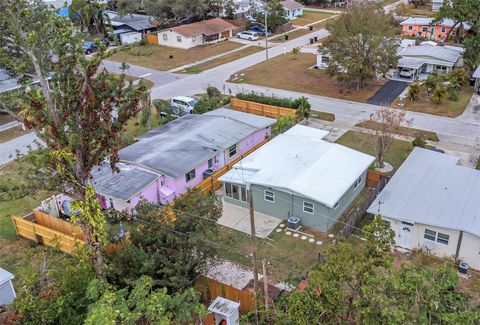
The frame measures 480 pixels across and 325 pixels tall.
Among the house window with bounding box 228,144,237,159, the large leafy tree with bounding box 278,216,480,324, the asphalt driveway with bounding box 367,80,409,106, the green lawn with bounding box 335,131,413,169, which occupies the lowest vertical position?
the green lawn with bounding box 335,131,413,169

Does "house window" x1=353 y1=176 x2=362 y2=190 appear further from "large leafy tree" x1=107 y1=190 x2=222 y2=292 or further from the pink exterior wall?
the pink exterior wall

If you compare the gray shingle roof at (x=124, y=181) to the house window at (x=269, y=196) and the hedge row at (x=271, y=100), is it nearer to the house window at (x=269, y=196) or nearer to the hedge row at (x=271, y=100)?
the house window at (x=269, y=196)

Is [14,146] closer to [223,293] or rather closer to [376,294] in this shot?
[223,293]

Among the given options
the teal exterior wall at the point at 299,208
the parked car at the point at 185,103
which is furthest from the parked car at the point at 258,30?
the teal exterior wall at the point at 299,208

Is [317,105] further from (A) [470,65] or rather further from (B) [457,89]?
(A) [470,65]

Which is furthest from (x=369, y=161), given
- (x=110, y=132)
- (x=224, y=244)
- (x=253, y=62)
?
(x=253, y=62)

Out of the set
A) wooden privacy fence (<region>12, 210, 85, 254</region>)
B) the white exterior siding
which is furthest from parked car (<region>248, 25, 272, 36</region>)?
wooden privacy fence (<region>12, 210, 85, 254</region>)
